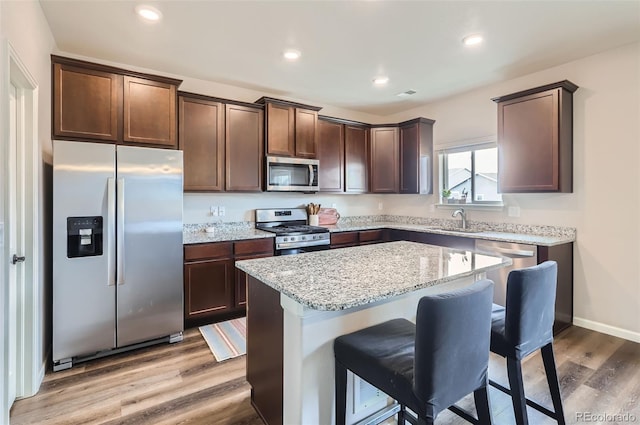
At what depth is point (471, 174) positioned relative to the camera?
421 cm

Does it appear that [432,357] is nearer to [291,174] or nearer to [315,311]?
[315,311]

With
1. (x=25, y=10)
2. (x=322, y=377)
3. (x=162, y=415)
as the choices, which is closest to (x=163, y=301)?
(x=162, y=415)

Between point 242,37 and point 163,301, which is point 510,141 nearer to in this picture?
point 242,37

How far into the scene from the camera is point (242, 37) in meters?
2.71

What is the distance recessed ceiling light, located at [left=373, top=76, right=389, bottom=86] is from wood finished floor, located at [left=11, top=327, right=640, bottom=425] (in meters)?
3.00

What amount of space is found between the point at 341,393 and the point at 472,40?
2.90 meters

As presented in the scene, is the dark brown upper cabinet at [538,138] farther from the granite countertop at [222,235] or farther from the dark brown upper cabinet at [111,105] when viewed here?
the dark brown upper cabinet at [111,105]

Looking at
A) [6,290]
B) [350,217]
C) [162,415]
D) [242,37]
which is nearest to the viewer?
[6,290]

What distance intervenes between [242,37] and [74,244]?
2124 millimetres

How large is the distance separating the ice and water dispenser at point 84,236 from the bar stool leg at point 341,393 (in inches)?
84.2

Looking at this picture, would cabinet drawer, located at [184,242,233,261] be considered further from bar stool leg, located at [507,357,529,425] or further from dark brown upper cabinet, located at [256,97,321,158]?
bar stool leg, located at [507,357,529,425]

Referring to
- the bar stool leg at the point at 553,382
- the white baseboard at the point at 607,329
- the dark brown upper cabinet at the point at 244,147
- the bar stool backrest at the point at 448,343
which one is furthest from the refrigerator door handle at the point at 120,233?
the white baseboard at the point at 607,329

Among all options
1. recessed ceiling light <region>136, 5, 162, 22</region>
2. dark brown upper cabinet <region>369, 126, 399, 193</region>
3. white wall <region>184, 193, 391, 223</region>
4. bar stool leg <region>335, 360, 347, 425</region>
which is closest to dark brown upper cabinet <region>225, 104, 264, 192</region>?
white wall <region>184, 193, 391, 223</region>

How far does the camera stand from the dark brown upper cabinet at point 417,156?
449 cm
